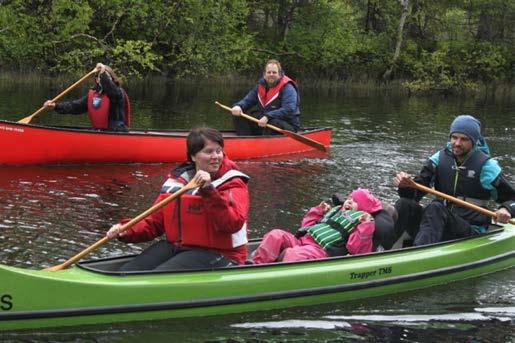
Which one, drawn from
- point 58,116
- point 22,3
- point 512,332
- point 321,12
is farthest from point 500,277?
point 321,12

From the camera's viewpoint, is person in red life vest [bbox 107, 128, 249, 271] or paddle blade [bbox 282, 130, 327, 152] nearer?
person in red life vest [bbox 107, 128, 249, 271]

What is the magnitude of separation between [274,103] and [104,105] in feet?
9.97

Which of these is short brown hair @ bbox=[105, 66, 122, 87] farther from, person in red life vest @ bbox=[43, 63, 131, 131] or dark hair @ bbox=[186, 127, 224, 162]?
dark hair @ bbox=[186, 127, 224, 162]

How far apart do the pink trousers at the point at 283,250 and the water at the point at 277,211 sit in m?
0.45

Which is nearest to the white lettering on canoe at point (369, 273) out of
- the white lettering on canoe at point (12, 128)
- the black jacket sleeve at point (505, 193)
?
the black jacket sleeve at point (505, 193)

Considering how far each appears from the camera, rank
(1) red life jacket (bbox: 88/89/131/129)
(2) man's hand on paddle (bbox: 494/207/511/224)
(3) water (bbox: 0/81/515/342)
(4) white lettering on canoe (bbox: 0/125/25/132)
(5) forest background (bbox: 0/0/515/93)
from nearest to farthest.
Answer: (3) water (bbox: 0/81/515/342)
(2) man's hand on paddle (bbox: 494/207/511/224)
(4) white lettering on canoe (bbox: 0/125/25/132)
(1) red life jacket (bbox: 88/89/131/129)
(5) forest background (bbox: 0/0/515/93)

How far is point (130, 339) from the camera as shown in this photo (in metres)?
5.24

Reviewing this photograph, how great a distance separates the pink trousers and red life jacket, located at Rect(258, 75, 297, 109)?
6871 millimetres

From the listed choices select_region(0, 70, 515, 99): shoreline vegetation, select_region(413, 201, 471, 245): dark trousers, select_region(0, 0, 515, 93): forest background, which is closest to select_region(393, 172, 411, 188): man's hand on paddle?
select_region(413, 201, 471, 245): dark trousers

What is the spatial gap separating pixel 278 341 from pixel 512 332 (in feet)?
6.18

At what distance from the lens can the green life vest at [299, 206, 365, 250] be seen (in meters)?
6.36

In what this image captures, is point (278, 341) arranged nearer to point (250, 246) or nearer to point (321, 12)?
point (250, 246)

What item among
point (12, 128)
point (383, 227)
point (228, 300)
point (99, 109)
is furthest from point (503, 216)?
point (12, 128)

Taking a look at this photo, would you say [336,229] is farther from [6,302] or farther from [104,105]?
[104,105]
